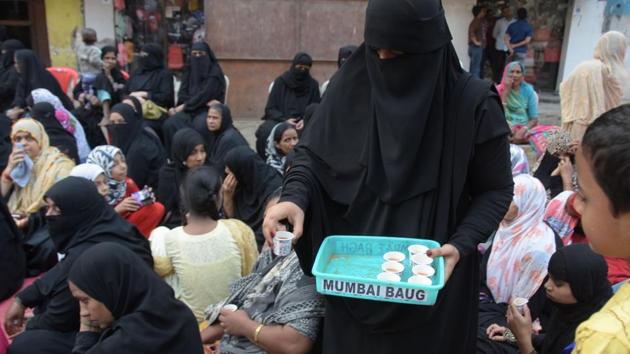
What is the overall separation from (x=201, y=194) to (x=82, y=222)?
71cm

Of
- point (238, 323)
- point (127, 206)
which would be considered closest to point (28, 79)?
point (127, 206)

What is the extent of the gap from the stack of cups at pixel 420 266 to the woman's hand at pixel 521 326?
3.13 ft

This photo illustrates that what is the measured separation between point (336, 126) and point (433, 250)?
0.54 metres

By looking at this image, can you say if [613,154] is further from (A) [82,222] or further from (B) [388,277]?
(A) [82,222]

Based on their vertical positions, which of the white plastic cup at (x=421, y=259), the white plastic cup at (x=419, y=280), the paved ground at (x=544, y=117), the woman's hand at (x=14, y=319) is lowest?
the paved ground at (x=544, y=117)

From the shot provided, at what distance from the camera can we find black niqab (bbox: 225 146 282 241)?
4.05 meters

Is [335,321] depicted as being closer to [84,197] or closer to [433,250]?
[433,250]

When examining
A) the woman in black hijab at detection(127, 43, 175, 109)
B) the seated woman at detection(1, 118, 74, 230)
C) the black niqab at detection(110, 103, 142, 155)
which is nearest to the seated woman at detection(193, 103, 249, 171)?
the black niqab at detection(110, 103, 142, 155)

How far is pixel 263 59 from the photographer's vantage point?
934cm

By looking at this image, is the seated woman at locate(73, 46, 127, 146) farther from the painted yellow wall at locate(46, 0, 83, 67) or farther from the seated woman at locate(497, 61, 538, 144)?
the seated woman at locate(497, 61, 538, 144)

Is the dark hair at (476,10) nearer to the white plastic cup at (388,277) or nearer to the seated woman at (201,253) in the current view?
the seated woman at (201,253)

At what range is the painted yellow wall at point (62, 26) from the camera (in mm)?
9508

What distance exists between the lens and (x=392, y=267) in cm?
158

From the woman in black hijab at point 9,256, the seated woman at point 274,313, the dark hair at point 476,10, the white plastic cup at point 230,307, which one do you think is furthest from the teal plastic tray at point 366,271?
the dark hair at point 476,10
